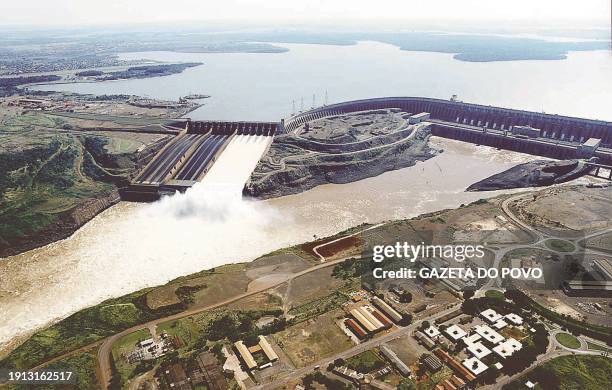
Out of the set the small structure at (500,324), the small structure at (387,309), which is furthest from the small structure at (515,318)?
the small structure at (387,309)

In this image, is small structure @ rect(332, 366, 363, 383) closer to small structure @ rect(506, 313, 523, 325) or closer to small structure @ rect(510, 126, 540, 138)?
small structure @ rect(506, 313, 523, 325)

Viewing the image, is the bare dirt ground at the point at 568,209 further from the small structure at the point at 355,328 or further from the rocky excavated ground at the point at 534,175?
the small structure at the point at 355,328

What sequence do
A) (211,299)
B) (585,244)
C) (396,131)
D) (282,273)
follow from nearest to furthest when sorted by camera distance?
1. (211,299)
2. (282,273)
3. (585,244)
4. (396,131)

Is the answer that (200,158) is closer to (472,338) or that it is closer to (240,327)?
(240,327)

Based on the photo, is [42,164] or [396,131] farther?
[396,131]

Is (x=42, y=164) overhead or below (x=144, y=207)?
overhead

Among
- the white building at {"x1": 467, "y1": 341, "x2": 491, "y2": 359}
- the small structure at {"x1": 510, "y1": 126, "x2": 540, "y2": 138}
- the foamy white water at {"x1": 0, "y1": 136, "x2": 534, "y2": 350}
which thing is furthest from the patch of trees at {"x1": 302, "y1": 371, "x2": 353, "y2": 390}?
the small structure at {"x1": 510, "y1": 126, "x2": 540, "y2": 138}

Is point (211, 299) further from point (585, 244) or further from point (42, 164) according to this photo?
point (42, 164)

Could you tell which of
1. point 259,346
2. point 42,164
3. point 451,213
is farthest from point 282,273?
point 42,164
